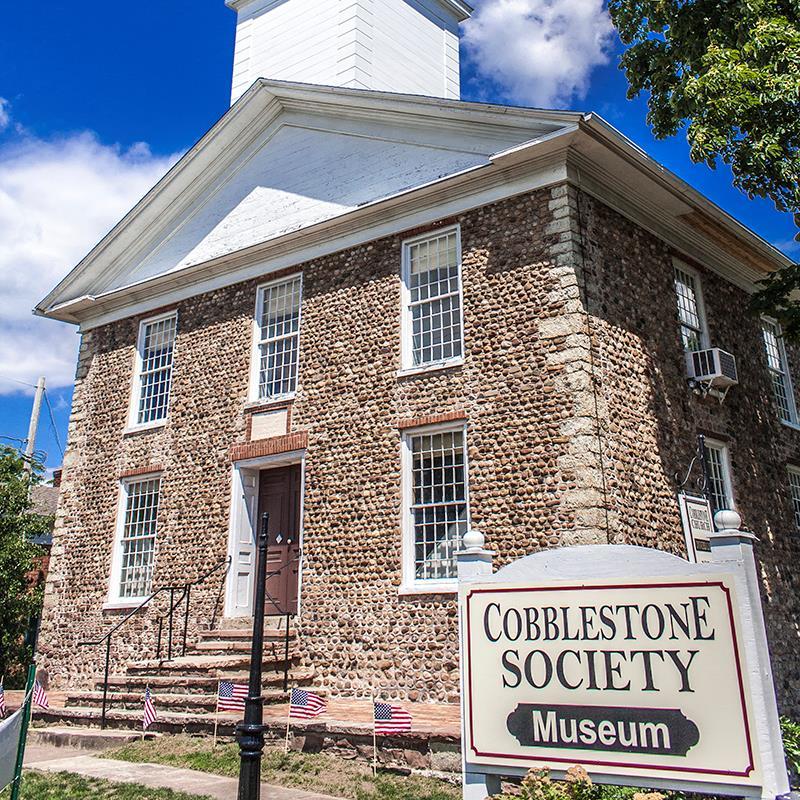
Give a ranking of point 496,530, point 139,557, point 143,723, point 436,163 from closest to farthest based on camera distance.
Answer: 1. point 496,530
2. point 143,723
3. point 436,163
4. point 139,557

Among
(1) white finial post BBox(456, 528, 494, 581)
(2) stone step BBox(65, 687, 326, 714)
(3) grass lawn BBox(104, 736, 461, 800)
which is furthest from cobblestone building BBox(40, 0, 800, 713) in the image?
(1) white finial post BBox(456, 528, 494, 581)

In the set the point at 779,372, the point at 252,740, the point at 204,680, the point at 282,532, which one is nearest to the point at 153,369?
the point at 282,532

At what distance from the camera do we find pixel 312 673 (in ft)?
39.2

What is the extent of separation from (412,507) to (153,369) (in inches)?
295

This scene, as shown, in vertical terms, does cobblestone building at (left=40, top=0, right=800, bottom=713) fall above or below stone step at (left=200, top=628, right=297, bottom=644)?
above

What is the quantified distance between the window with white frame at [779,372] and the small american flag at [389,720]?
1059 centimetres

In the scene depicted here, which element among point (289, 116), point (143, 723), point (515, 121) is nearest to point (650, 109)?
point (515, 121)

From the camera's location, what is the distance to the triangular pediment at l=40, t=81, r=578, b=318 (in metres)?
13.0

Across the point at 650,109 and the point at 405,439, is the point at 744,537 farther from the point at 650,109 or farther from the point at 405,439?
the point at 650,109

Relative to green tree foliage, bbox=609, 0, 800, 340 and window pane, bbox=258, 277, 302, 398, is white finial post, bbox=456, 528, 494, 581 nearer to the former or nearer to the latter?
green tree foliage, bbox=609, 0, 800, 340

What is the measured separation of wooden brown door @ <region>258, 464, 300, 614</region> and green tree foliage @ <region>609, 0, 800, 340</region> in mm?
8326

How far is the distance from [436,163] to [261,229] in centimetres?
408

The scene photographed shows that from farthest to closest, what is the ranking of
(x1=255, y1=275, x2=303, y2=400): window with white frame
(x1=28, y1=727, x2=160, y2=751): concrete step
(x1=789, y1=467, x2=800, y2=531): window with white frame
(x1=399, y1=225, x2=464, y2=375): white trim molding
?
(x1=789, y1=467, x2=800, y2=531): window with white frame
(x1=255, y1=275, x2=303, y2=400): window with white frame
(x1=399, y1=225, x2=464, y2=375): white trim molding
(x1=28, y1=727, x2=160, y2=751): concrete step

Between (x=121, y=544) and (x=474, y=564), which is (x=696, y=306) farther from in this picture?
(x=121, y=544)
